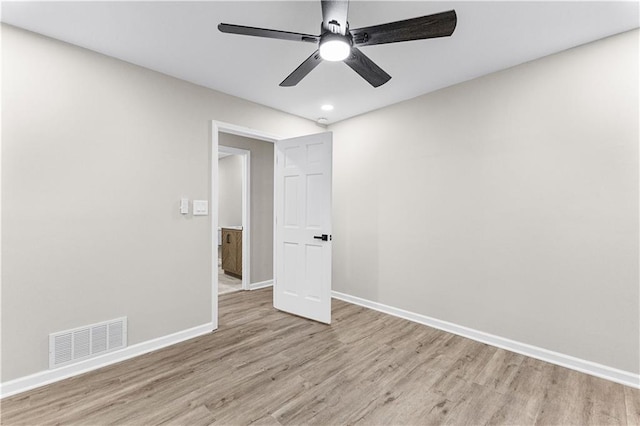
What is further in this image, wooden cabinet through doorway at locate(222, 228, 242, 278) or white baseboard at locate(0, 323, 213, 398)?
wooden cabinet through doorway at locate(222, 228, 242, 278)

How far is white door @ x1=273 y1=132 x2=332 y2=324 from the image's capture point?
3268mm

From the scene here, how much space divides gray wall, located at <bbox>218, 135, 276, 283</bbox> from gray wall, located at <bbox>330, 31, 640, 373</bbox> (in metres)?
1.88

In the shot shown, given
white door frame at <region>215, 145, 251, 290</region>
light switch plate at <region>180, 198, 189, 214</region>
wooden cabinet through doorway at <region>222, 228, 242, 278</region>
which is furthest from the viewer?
wooden cabinet through doorway at <region>222, 228, 242, 278</region>

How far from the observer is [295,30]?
215cm

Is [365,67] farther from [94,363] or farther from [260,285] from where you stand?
[260,285]

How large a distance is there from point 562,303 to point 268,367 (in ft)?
8.18

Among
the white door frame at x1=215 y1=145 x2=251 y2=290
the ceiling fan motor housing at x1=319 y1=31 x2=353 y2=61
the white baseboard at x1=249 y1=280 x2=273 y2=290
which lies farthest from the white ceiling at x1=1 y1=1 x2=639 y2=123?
the white baseboard at x1=249 y1=280 x2=273 y2=290

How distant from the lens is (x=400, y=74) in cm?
279

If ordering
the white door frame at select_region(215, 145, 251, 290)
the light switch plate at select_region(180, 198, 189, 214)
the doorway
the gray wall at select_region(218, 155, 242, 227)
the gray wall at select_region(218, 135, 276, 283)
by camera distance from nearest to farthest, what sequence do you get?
1. the light switch plate at select_region(180, 198, 189, 214)
2. the doorway
3. the white door frame at select_region(215, 145, 251, 290)
4. the gray wall at select_region(218, 135, 276, 283)
5. the gray wall at select_region(218, 155, 242, 227)

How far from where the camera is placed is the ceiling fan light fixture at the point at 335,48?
1.64 metres

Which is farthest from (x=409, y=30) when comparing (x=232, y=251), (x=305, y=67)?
(x=232, y=251)

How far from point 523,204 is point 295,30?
7.95 ft

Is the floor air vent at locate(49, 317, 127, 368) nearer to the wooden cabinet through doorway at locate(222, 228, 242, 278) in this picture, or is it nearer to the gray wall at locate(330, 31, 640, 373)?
the wooden cabinet through doorway at locate(222, 228, 242, 278)

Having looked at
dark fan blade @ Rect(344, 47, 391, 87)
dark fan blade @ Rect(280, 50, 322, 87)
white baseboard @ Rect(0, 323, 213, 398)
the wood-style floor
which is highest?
dark fan blade @ Rect(280, 50, 322, 87)
